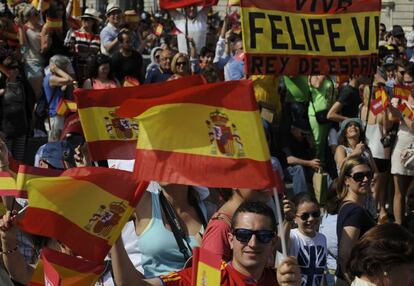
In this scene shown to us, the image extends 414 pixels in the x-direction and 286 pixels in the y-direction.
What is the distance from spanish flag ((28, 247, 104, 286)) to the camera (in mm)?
4495

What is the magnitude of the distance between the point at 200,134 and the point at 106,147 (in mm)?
1076

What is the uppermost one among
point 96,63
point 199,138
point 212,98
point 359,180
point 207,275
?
point 212,98

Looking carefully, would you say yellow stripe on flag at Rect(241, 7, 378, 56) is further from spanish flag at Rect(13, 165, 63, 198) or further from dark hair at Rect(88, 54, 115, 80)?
dark hair at Rect(88, 54, 115, 80)

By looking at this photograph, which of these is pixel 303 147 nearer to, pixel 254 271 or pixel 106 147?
pixel 106 147

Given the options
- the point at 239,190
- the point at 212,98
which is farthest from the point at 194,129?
the point at 239,190

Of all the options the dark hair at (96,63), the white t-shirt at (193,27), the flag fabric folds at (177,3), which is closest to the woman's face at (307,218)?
the dark hair at (96,63)

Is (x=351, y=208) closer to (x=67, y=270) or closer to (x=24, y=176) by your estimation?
(x=24, y=176)

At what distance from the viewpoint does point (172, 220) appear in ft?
17.9

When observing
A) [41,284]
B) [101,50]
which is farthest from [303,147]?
[41,284]

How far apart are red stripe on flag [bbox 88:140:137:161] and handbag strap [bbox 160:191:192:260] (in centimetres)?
30

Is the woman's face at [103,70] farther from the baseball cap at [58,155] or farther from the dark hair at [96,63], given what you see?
the baseball cap at [58,155]

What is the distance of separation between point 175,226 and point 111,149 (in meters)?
0.51

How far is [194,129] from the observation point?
4434 millimetres

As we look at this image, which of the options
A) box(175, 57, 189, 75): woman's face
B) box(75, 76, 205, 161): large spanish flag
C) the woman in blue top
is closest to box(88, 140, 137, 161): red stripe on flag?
box(75, 76, 205, 161): large spanish flag
